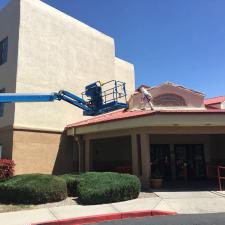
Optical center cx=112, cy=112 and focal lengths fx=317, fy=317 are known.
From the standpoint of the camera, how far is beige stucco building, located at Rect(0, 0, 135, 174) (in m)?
18.9

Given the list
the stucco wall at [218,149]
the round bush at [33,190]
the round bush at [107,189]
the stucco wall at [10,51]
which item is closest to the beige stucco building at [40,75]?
the stucco wall at [10,51]

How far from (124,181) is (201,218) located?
12.8 ft

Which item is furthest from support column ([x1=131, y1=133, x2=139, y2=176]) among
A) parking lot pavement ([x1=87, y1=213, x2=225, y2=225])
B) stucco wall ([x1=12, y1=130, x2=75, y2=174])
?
parking lot pavement ([x1=87, y1=213, x2=225, y2=225])

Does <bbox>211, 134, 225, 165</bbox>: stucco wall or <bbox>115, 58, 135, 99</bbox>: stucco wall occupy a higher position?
<bbox>115, 58, 135, 99</bbox>: stucco wall

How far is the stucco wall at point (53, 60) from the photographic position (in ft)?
65.1

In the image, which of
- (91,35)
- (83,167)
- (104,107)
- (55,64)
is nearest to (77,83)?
(55,64)

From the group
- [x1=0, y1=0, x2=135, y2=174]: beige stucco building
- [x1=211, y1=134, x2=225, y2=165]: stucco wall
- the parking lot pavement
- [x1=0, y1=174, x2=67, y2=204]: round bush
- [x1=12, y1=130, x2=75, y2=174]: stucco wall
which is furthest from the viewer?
[x1=211, y1=134, x2=225, y2=165]: stucco wall

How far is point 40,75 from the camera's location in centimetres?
2062

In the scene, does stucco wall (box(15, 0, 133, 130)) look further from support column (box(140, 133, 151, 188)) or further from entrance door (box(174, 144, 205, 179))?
entrance door (box(174, 144, 205, 179))

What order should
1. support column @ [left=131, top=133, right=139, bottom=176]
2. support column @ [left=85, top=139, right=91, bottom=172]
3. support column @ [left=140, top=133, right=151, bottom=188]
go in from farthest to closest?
support column @ [left=85, top=139, right=91, bottom=172]
support column @ [left=131, top=133, right=139, bottom=176]
support column @ [left=140, top=133, right=151, bottom=188]

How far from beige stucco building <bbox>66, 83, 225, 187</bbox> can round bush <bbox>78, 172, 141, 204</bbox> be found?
3.37m

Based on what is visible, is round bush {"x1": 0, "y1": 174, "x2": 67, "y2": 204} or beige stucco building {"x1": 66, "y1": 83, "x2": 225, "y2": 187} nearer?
round bush {"x1": 0, "y1": 174, "x2": 67, "y2": 204}

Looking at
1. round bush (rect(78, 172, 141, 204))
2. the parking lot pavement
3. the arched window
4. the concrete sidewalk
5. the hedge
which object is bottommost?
the parking lot pavement

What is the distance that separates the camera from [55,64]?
21875 mm
